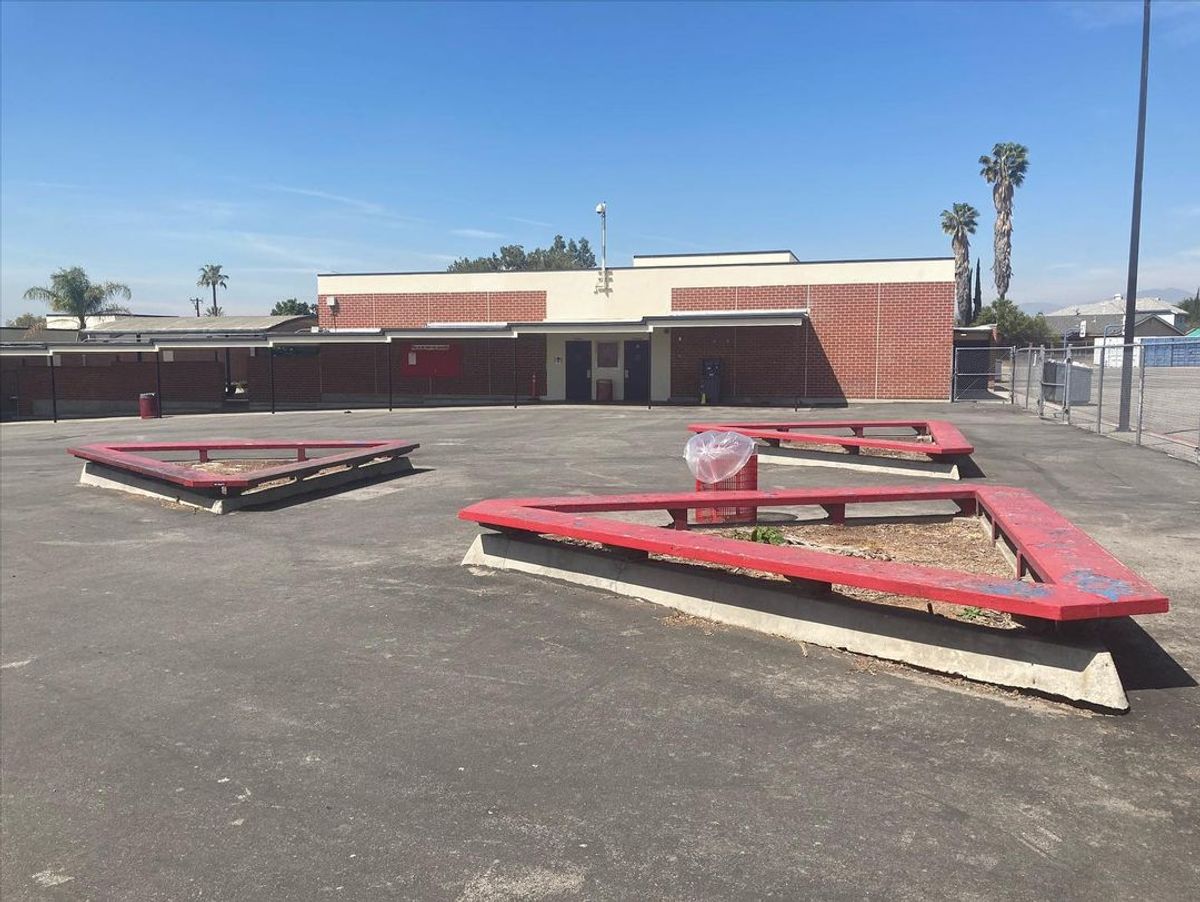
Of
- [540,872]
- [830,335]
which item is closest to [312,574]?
[540,872]

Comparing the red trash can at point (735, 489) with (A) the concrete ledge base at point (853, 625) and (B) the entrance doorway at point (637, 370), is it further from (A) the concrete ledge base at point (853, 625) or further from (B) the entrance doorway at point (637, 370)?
(B) the entrance doorway at point (637, 370)

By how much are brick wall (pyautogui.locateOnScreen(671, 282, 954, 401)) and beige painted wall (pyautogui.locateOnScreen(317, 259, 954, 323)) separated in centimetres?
38

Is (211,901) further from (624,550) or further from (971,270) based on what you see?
(971,270)

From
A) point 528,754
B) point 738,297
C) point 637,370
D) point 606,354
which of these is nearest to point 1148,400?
point 738,297

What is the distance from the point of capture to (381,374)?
3450 centimetres

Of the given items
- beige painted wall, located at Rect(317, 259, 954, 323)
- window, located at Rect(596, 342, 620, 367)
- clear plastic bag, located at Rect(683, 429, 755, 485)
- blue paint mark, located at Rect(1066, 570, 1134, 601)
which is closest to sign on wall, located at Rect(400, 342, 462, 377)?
beige painted wall, located at Rect(317, 259, 954, 323)

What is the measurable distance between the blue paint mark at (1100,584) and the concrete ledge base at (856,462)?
24.0 ft

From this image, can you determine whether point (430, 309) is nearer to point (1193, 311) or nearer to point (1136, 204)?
point (1136, 204)

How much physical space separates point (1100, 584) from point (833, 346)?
2715cm

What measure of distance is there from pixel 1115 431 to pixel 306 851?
18.9 m

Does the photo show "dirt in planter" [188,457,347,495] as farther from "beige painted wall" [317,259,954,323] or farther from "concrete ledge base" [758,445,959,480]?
"beige painted wall" [317,259,954,323]

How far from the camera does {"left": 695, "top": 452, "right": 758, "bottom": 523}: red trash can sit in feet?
27.5

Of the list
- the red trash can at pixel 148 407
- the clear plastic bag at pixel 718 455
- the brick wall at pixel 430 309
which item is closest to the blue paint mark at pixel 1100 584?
the clear plastic bag at pixel 718 455

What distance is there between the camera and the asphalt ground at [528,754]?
9.95 feet
